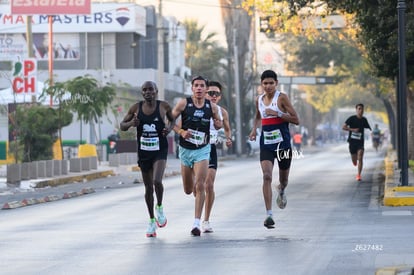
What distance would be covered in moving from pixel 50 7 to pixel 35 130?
506 inches

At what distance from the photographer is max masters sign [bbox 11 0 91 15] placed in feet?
144

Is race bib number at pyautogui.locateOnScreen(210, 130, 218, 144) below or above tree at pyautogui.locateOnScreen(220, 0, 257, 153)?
below

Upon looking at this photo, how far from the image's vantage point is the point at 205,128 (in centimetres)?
1430

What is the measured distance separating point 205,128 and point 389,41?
14.7 meters

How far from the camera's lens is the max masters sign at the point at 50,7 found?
144ft

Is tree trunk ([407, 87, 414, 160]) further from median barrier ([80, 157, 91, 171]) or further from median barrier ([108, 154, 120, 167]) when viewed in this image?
median barrier ([108, 154, 120, 167])

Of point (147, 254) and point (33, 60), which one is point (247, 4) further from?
point (147, 254)

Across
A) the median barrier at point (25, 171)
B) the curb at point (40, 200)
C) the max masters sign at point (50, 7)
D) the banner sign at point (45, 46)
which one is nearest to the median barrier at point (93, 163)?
the median barrier at point (25, 171)

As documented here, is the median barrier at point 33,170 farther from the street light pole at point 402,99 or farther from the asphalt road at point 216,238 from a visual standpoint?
the street light pole at point 402,99

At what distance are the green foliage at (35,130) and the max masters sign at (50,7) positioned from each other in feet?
29.3

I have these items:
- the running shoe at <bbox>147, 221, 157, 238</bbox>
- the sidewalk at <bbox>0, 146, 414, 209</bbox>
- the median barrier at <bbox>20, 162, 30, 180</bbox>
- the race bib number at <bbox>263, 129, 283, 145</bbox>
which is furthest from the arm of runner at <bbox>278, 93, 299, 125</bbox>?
the median barrier at <bbox>20, 162, 30, 180</bbox>

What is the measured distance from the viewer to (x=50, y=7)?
1791 inches

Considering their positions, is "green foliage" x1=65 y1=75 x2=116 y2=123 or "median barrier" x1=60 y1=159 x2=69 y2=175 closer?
"median barrier" x1=60 y1=159 x2=69 y2=175

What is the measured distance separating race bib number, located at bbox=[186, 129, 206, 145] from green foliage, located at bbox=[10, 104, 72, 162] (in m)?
19.8
